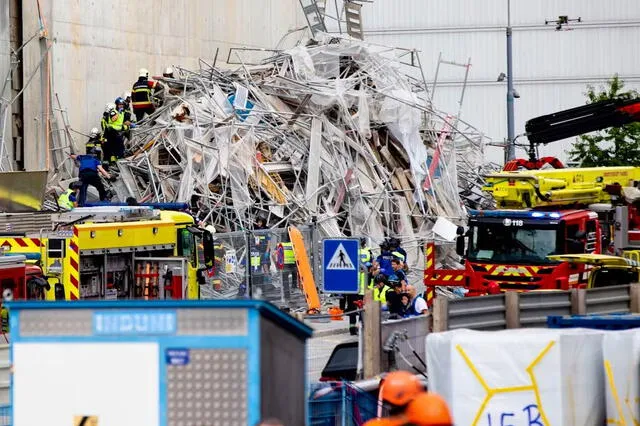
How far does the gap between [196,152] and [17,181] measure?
8580 mm

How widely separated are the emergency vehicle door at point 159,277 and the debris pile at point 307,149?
8.39 m

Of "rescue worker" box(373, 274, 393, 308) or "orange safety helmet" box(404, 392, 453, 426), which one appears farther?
"rescue worker" box(373, 274, 393, 308)

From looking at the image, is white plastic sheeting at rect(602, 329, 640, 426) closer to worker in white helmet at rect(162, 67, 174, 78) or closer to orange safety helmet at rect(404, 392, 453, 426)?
orange safety helmet at rect(404, 392, 453, 426)

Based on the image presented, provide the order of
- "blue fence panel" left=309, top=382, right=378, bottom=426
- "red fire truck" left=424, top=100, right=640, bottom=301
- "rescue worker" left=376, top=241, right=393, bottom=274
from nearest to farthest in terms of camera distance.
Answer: "blue fence panel" left=309, top=382, right=378, bottom=426, "rescue worker" left=376, top=241, right=393, bottom=274, "red fire truck" left=424, top=100, right=640, bottom=301

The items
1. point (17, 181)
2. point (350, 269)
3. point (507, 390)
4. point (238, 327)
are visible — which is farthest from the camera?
point (17, 181)

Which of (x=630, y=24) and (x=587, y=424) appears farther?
(x=630, y=24)

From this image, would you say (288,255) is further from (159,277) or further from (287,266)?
(159,277)

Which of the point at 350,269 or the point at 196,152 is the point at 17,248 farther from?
the point at 196,152

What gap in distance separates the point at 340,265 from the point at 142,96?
49.0 ft

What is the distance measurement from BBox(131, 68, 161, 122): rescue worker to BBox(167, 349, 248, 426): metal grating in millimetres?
25672

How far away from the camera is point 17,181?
22.6 metres

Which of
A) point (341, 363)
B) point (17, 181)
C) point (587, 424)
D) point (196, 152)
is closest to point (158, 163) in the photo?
point (196, 152)

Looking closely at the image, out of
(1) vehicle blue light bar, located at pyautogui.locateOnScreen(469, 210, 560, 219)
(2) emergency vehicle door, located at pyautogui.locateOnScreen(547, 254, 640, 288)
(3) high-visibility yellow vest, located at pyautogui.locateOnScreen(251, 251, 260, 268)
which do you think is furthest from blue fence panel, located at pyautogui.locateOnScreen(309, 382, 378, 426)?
(3) high-visibility yellow vest, located at pyautogui.locateOnScreen(251, 251, 260, 268)

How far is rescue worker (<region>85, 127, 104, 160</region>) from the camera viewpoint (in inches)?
1251
